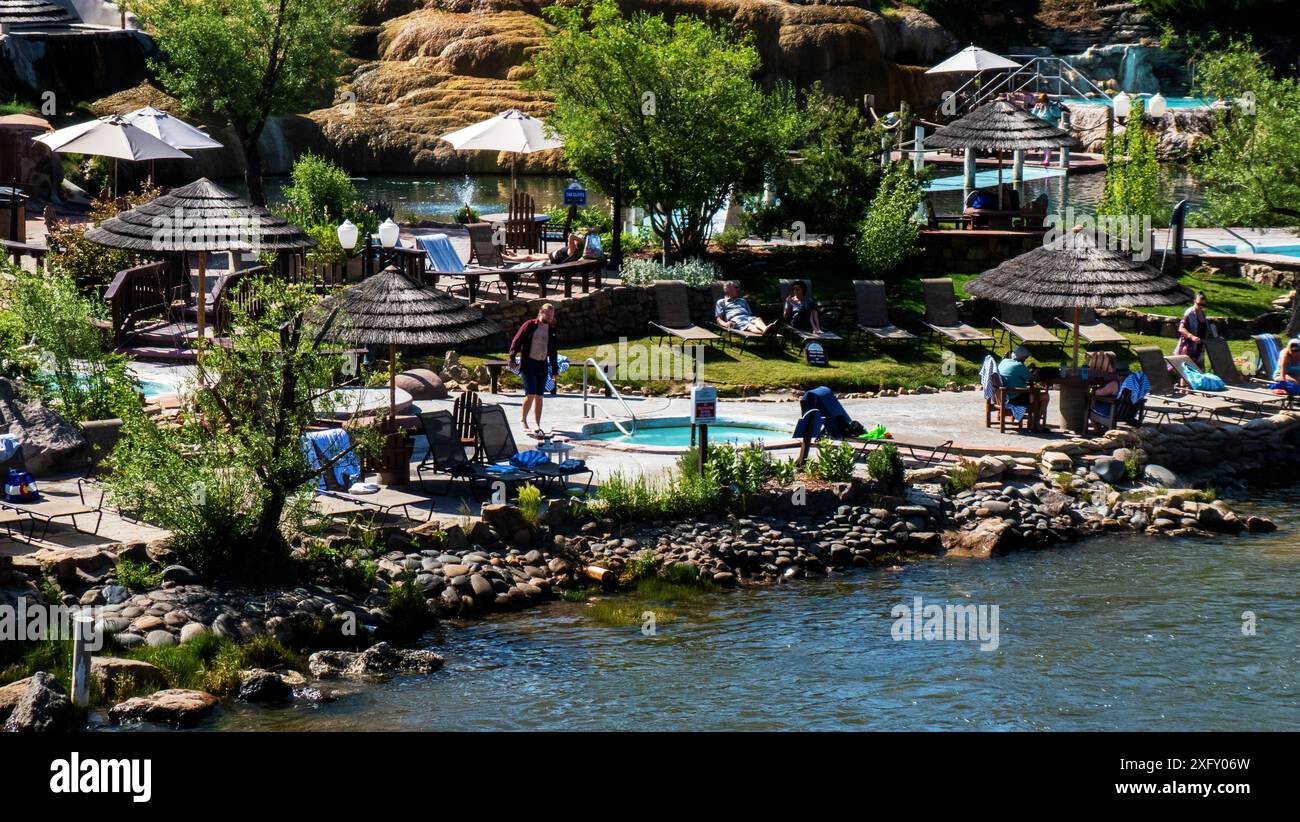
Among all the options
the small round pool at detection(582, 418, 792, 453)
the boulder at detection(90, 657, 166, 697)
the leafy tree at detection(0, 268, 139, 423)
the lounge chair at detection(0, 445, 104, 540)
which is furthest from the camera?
the small round pool at detection(582, 418, 792, 453)

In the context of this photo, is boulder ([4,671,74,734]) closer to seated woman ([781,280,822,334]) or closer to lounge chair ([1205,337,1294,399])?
seated woman ([781,280,822,334])

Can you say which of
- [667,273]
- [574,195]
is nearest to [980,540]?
[667,273]

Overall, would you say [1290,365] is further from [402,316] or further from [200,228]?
[200,228]

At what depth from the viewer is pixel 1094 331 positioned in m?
26.8

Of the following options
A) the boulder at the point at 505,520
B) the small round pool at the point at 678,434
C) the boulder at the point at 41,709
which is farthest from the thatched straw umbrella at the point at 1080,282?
the boulder at the point at 41,709

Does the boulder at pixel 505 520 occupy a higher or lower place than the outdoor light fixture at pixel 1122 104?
lower

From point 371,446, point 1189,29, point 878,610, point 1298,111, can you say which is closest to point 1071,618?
point 878,610

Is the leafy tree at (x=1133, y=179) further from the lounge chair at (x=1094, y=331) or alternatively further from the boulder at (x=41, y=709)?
the boulder at (x=41, y=709)

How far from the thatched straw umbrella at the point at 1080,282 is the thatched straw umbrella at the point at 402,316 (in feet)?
24.2

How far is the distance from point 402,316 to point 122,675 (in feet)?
18.5

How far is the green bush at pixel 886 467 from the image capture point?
20.5m

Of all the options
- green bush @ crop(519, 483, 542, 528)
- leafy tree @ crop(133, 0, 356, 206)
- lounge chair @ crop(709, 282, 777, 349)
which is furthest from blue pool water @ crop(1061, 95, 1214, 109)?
green bush @ crop(519, 483, 542, 528)

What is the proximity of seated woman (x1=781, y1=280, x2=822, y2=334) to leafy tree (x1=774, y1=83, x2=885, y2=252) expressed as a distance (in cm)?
347

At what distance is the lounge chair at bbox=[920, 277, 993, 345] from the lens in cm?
2723
